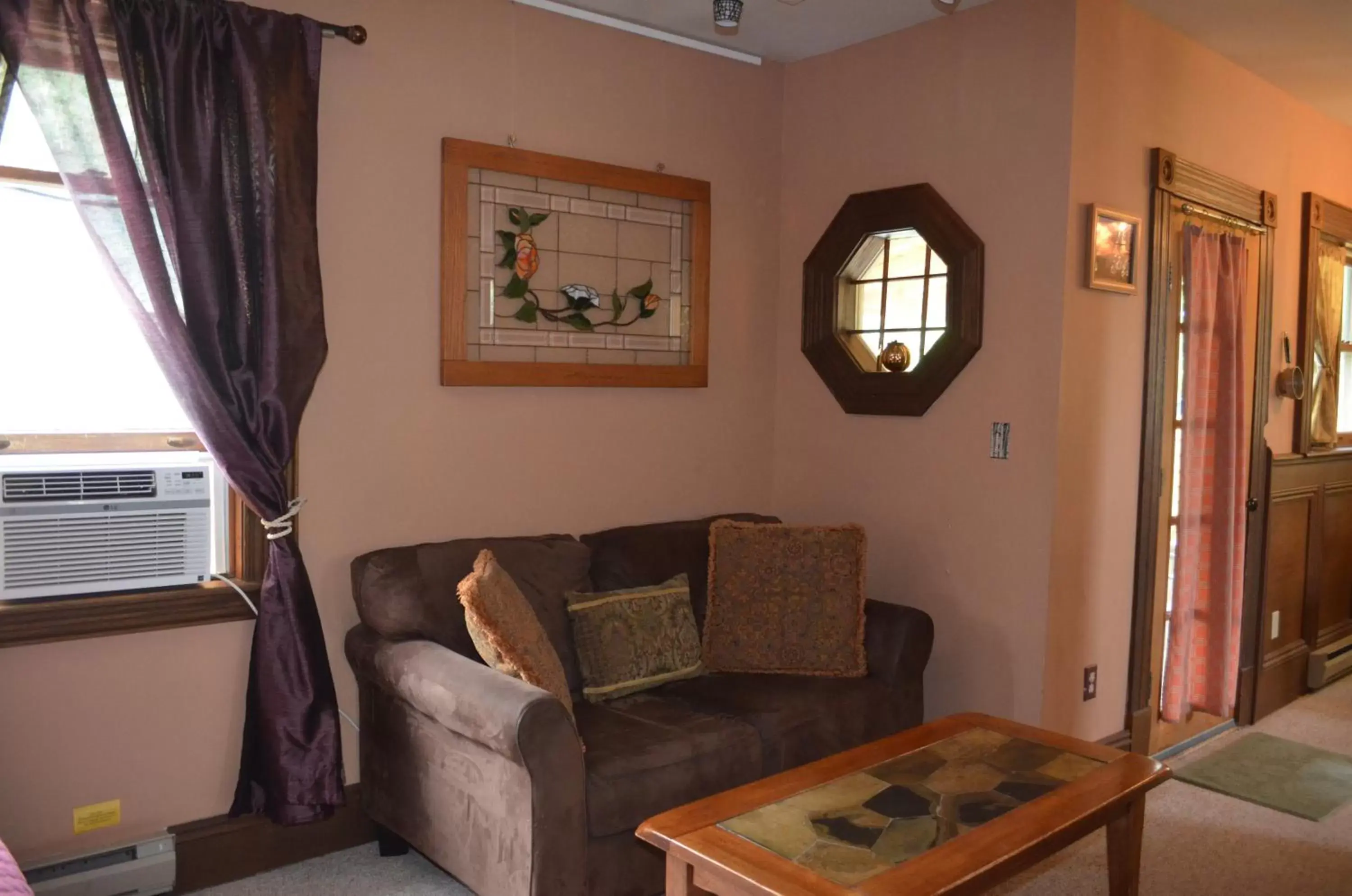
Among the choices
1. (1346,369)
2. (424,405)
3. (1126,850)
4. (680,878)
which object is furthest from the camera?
(1346,369)

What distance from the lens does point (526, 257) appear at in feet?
10.9

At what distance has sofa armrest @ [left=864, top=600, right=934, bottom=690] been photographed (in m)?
3.22

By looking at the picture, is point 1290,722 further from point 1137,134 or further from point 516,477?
point 516,477

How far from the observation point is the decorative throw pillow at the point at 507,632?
2.49 metres

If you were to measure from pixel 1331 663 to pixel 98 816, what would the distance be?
16.3ft

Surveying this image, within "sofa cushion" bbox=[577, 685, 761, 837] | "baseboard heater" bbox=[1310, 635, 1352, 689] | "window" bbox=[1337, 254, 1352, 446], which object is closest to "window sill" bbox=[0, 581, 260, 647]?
"sofa cushion" bbox=[577, 685, 761, 837]

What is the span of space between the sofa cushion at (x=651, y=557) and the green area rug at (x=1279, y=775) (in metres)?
1.85

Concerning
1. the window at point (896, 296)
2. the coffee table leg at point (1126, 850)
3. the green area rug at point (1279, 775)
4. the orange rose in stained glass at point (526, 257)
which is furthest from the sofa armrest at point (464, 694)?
the green area rug at point (1279, 775)

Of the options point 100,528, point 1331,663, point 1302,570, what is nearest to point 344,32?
point 100,528

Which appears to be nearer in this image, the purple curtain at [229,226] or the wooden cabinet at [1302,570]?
the purple curtain at [229,226]

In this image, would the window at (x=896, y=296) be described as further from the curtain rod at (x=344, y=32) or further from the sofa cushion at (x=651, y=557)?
the curtain rod at (x=344, y=32)

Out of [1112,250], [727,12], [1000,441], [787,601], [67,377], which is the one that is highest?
[727,12]

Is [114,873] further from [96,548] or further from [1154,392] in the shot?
[1154,392]

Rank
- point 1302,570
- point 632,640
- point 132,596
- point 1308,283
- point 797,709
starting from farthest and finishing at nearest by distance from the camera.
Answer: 1. point 1302,570
2. point 1308,283
3. point 632,640
4. point 797,709
5. point 132,596
